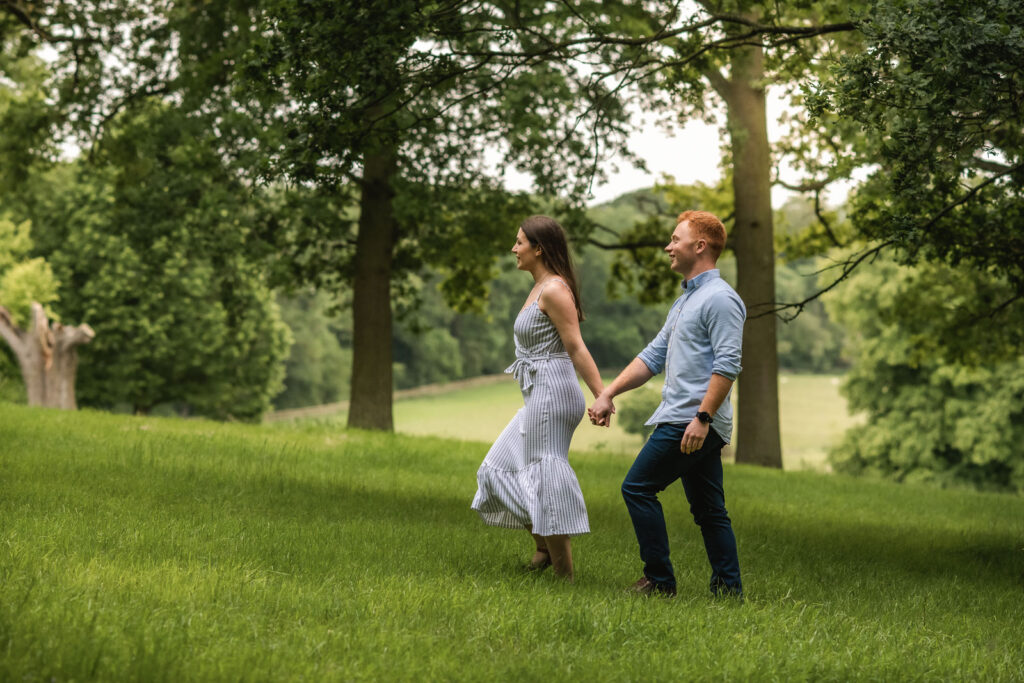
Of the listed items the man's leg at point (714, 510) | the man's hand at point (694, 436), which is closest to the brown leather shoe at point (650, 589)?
the man's leg at point (714, 510)

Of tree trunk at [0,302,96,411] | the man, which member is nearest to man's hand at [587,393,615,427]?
the man

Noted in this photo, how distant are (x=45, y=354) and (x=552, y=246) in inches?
959

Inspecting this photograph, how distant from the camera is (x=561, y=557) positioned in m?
5.76

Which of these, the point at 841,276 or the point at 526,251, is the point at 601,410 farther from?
the point at 841,276

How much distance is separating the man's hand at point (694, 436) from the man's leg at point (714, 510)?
0.74ft

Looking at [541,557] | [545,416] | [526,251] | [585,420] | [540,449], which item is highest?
[526,251]

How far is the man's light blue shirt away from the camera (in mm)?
5246

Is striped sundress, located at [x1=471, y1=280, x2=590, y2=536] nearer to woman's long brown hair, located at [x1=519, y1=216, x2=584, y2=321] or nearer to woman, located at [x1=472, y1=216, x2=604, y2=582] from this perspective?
woman, located at [x1=472, y1=216, x2=604, y2=582]

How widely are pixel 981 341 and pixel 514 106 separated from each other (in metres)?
8.63

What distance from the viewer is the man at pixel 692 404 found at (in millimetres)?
5258

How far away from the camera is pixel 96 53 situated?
1798 cm

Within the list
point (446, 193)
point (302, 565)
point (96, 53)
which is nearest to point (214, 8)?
point (96, 53)

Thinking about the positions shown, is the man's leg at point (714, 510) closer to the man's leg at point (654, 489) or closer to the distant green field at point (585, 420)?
the man's leg at point (654, 489)

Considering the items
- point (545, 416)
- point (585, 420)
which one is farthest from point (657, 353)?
point (585, 420)
